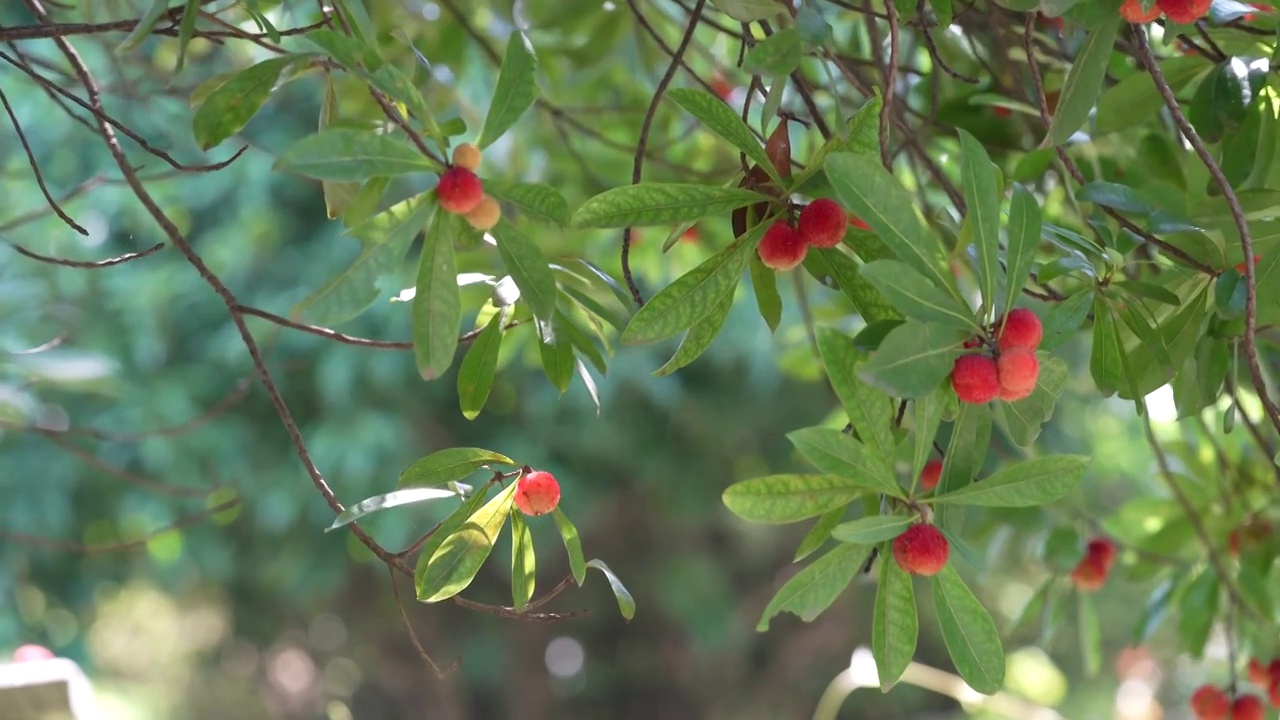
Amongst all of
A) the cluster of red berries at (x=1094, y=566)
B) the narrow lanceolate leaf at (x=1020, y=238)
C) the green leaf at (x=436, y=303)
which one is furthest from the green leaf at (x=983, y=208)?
the cluster of red berries at (x=1094, y=566)

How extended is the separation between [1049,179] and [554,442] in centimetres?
253

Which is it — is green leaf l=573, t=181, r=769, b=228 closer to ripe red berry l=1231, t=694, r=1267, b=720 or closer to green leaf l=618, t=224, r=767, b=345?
green leaf l=618, t=224, r=767, b=345

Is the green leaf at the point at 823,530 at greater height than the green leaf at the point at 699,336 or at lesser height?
lesser

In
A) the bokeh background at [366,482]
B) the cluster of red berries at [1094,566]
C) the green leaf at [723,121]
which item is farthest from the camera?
the bokeh background at [366,482]

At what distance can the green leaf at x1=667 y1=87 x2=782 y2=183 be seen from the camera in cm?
52

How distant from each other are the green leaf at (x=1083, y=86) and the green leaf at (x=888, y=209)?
0.14m

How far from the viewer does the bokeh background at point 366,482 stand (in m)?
2.92

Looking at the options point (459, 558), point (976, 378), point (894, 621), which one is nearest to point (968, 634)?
point (894, 621)

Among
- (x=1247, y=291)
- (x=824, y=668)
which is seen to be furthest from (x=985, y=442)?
(x=824, y=668)

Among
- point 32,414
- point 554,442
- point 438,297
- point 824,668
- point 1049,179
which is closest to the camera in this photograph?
point 438,297

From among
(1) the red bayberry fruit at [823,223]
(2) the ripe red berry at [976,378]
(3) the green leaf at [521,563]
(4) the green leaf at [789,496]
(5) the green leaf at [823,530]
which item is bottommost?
(3) the green leaf at [521,563]

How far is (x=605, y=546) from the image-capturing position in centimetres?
418

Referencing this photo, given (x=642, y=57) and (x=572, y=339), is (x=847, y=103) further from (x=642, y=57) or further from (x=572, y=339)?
(x=572, y=339)

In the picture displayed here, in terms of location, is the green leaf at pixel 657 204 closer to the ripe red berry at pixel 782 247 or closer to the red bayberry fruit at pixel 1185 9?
the ripe red berry at pixel 782 247
